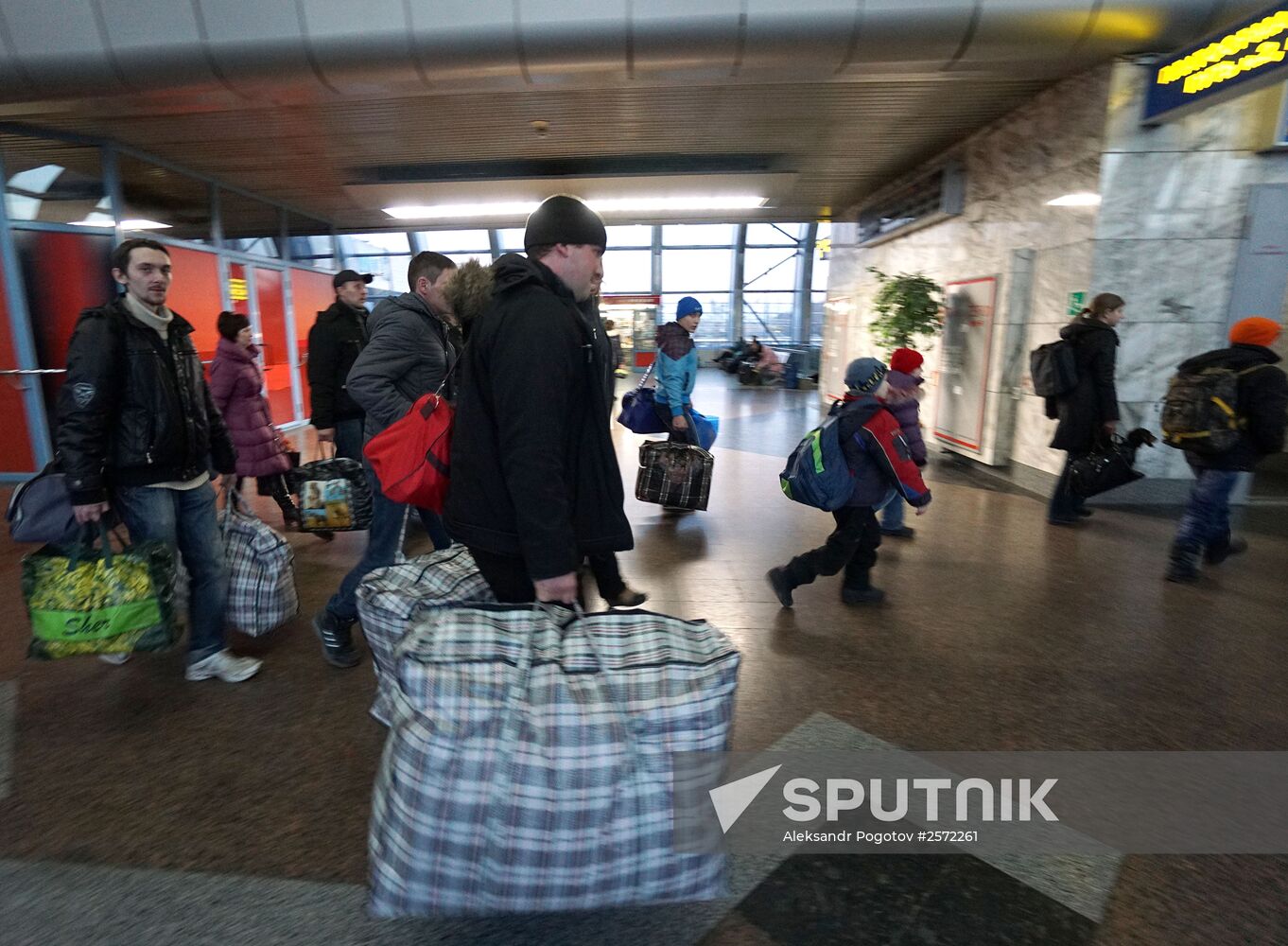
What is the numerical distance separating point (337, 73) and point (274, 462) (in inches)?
116

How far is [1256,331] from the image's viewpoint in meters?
4.18

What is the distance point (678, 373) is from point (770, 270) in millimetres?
20358

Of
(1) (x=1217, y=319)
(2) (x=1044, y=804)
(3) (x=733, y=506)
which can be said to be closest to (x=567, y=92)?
(3) (x=733, y=506)

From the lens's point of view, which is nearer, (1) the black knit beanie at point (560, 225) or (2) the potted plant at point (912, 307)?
(1) the black knit beanie at point (560, 225)

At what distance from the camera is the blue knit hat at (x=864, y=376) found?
3625 millimetres

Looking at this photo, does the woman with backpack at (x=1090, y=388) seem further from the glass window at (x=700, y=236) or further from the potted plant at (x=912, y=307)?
the glass window at (x=700, y=236)

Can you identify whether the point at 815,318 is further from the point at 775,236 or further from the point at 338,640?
the point at 338,640

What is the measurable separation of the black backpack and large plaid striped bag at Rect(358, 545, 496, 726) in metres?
5.04

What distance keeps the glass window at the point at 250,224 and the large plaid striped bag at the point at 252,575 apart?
820 centimetres

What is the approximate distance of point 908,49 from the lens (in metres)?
4.88

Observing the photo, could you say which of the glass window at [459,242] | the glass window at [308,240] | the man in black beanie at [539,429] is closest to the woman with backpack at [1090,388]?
the man in black beanie at [539,429]

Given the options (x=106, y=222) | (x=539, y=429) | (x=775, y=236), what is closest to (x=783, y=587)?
(x=539, y=429)

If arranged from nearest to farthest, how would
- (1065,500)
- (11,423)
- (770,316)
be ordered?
1. (1065,500)
2. (11,423)
3. (770,316)

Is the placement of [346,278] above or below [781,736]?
above
